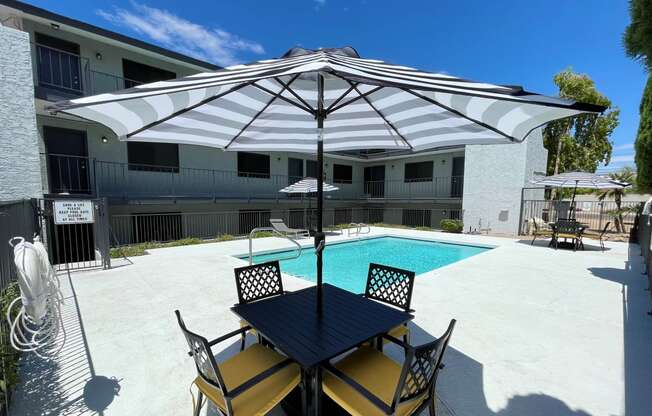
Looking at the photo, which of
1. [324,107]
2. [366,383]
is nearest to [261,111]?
[324,107]

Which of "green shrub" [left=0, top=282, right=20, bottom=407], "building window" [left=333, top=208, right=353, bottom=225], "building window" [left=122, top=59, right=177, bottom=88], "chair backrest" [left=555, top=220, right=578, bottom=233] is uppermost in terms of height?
"building window" [left=122, top=59, right=177, bottom=88]

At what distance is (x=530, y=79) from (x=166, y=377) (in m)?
31.2

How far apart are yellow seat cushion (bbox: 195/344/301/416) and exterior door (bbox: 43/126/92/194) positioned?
32.5 ft

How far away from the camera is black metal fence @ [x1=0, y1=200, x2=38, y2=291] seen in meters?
3.19

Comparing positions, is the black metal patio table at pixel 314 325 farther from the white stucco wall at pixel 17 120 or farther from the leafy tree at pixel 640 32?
the white stucco wall at pixel 17 120

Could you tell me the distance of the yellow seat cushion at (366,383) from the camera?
1721 millimetres

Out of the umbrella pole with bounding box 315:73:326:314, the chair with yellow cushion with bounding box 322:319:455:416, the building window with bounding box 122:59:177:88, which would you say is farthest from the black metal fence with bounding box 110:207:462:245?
the chair with yellow cushion with bounding box 322:319:455:416

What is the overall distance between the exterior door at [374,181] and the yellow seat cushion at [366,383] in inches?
699

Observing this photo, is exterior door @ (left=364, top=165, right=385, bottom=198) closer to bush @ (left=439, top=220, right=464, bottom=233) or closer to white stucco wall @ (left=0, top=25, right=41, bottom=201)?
bush @ (left=439, top=220, right=464, bottom=233)

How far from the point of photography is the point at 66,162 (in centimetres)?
909

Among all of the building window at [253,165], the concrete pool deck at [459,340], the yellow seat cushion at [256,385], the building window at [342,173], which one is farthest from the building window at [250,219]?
the yellow seat cushion at [256,385]

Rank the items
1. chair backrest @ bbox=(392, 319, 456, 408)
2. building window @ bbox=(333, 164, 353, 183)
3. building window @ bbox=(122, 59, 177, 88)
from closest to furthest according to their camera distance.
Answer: chair backrest @ bbox=(392, 319, 456, 408) < building window @ bbox=(122, 59, 177, 88) < building window @ bbox=(333, 164, 353, 183)

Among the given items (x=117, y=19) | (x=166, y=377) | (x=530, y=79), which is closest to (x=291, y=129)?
(x=166, y=377)

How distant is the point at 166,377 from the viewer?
2611 millimetres
